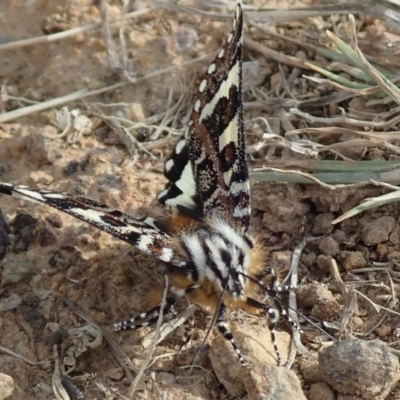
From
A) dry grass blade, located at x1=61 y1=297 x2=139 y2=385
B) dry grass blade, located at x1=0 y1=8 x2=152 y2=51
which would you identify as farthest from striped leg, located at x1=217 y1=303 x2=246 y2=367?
dry grass blade, located at x1=0 y1=8 x2=152 y2=51

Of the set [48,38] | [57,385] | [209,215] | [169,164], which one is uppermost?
[48,38]

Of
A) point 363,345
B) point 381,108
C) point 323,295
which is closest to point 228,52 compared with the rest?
point 381,108

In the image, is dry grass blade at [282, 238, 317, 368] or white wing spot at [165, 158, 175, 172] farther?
white wing spot at [165, 158, 175, 172]

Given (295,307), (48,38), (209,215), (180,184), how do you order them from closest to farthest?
(295,307) < (209,215) < (180,184) < (48,38)

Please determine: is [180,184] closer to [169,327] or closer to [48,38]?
[169,327]

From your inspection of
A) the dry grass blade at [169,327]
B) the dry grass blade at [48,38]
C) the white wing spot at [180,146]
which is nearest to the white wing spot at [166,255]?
the dry grass blade at [169,327]

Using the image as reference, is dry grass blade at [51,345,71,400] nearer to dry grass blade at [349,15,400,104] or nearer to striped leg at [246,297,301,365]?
striped leg at [246,297,301,365]

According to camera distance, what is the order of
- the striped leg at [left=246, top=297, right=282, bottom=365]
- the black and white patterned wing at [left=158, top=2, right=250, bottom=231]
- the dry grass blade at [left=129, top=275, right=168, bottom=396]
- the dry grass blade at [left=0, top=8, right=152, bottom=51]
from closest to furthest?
the dry grass blade at [left=129, top=275, right=168, bottom=396]
the striped leg at [left=246, top=297, right=282, bottom=365]
the black and white patterned wing at [left=158, top=2, right=250, bottom=231]
the dry grass blade at [left=0, top=8, right=152, bottom=51]

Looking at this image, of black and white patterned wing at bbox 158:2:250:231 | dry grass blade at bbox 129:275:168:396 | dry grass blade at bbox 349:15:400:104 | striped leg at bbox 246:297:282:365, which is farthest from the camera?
dry grass blade at bbox 349:15:400:104

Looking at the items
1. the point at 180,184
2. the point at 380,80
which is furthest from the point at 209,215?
the point at 380,80
